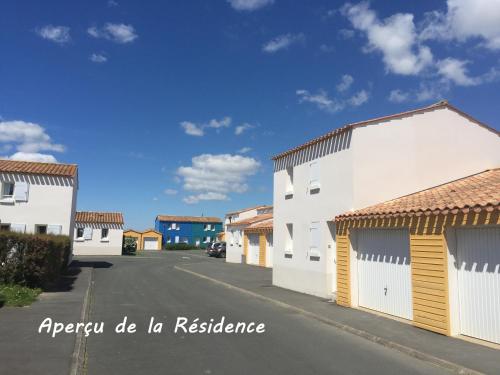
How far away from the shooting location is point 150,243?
6762cm

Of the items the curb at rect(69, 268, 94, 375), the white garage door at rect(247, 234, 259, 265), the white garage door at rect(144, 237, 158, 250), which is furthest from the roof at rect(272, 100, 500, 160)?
the white garage door at rect(144, 237, 158, 250)

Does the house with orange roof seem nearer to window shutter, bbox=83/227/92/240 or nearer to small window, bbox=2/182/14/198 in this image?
small window, bbox=2/182/14/198

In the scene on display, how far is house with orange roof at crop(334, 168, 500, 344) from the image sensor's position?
8688 millimetres

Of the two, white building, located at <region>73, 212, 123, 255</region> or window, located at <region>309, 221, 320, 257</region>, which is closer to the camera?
window, located at <region>309, 221, 320, 257</region>

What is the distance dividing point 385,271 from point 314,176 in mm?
5208

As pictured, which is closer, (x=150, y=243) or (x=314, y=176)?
(x=314, y=176)

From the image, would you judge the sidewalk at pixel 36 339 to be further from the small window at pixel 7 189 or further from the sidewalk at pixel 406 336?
the small window at pixel 7 189

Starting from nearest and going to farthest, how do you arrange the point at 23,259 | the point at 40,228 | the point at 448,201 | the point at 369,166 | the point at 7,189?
the point at 448,201
the point at 369,166
the point at 23,259
the point at 40,228
the point at 7,189

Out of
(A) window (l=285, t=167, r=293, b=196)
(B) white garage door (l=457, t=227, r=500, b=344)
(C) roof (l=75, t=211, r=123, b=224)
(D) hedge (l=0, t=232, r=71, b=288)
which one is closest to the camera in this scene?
(B) white garage door (l=457, t=227, r=500, b=344)

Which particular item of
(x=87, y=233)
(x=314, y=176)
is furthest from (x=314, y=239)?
(x=87, y=233)

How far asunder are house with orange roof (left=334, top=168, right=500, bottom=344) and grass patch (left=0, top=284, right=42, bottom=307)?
30.2 feet

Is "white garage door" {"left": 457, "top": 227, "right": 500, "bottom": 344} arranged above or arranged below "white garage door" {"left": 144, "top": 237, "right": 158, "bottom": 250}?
below

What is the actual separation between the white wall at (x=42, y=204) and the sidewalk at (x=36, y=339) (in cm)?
1406

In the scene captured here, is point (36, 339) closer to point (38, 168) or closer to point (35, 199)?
point (35, 199)
